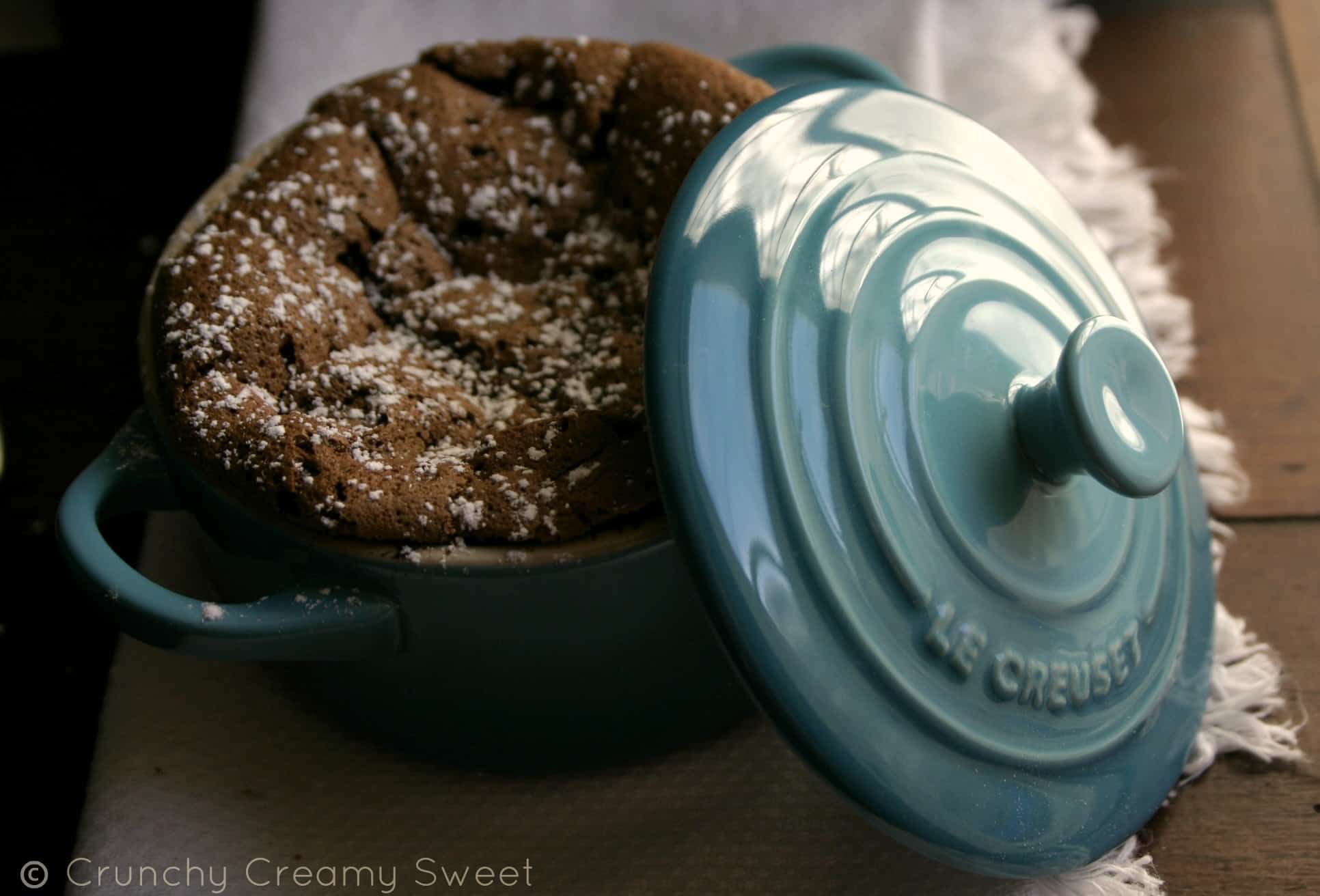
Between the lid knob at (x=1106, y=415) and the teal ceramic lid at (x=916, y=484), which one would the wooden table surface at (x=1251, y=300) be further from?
the lid knob at (x=1106, y=415)

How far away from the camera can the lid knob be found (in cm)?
57

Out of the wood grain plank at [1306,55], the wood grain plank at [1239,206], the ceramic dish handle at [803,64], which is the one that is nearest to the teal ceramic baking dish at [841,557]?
the ceramic dish handle at [803,64]

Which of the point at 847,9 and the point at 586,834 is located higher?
the point at 847,9

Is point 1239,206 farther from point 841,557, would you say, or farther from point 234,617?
point 234,617

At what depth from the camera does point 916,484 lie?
1.90 ft

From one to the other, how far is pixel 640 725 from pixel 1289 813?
0.36 meters

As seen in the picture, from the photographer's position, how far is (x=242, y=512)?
612 millimetres

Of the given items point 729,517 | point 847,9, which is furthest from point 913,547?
point 847,9

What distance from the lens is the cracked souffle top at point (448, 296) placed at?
Result: 1.99ft

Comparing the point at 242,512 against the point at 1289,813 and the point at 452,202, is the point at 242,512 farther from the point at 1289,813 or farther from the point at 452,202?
the point at 1289,813

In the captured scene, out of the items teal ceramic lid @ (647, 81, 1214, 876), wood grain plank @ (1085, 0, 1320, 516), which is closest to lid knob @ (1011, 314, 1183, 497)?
teal ceramic lid @ (647, 81, 1214, 876)

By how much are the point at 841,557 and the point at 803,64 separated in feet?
1.50

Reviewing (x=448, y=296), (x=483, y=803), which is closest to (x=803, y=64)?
(x=448, y=296)

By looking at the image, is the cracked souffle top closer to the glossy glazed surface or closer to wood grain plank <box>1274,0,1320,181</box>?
the glossy glazed surface
